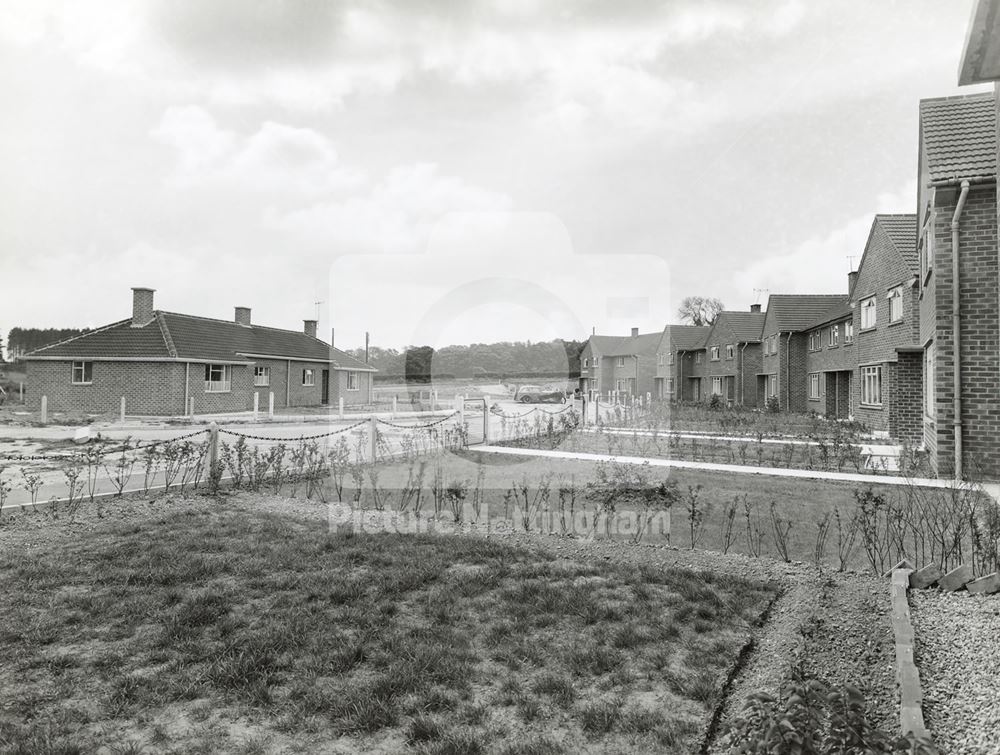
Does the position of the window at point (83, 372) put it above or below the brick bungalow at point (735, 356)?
below

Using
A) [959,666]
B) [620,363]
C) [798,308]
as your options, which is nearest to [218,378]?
[798,308]

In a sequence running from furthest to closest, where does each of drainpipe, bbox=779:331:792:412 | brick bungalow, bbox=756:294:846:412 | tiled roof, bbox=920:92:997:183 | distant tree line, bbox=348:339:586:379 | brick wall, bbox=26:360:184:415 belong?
1. distant tree line, bbox=348:339:586:379
2. drainpipe, bbox=779:331:792:412
3. brick bungalow, bbox=756:294:846:412
4. brick wall, bbox=26:360:184:415
5. tiled roof, bbox=920:92:997:183

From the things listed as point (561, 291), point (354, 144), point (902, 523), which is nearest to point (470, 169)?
point (354, 144)

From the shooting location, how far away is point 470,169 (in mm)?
15961

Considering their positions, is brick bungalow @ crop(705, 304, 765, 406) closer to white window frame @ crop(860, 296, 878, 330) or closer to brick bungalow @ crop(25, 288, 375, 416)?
white window frame @ crop(860, 296, 878, 330)

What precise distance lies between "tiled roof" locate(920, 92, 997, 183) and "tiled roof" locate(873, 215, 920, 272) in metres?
6.67

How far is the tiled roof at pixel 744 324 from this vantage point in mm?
41625

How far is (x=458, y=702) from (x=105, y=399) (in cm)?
3233

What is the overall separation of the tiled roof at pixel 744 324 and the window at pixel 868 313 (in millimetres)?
17790

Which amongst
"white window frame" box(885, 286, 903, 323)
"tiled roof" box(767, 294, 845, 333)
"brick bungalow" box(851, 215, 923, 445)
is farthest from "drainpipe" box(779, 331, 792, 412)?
"white window frame" box(885, 286, 903, 323)

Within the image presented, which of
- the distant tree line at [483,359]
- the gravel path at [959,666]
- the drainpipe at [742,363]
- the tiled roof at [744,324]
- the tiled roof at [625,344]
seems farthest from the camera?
the tiled roof at [625,344]

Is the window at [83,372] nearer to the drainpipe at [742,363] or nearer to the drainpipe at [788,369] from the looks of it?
the drainpipe at [788,369]

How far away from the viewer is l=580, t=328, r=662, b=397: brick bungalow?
6031cm

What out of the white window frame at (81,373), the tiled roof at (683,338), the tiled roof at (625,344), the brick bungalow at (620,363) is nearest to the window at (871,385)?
the tiled roof at (683,338)
